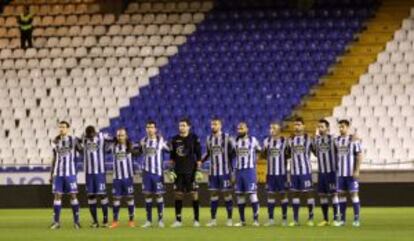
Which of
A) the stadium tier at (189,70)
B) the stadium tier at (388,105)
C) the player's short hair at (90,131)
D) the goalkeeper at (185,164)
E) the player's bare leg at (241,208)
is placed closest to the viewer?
the goalkeeper at (185,164)

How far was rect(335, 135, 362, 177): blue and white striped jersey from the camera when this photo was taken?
22219 millimetres

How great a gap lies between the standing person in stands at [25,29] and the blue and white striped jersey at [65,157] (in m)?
15.1

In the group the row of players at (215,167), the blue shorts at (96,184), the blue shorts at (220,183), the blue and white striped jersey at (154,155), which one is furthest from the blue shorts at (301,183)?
the blue shorts at (96,184)

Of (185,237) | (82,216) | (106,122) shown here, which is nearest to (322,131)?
(185,237)

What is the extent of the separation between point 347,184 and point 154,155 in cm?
352

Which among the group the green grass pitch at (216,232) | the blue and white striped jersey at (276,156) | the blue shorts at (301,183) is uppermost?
the blue and white striped jersey at (276,156)

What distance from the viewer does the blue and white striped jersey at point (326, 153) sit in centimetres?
2250

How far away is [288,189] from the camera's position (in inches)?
925

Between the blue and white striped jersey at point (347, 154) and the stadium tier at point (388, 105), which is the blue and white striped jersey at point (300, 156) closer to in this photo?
the blue and white striped jersey at point (347, 154)

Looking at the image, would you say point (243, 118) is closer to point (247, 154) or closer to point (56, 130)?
point (56, 130)

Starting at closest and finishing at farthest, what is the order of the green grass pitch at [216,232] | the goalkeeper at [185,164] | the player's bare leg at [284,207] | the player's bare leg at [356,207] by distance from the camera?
the green grass pitch at [216,232] → the player's bare leg at [356,207] → the goalkeeper at [185,164] → the player's bare leg at [284,207]

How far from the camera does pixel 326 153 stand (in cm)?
2253

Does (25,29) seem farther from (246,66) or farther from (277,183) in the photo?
(277,183)

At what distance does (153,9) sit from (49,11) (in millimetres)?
3325
